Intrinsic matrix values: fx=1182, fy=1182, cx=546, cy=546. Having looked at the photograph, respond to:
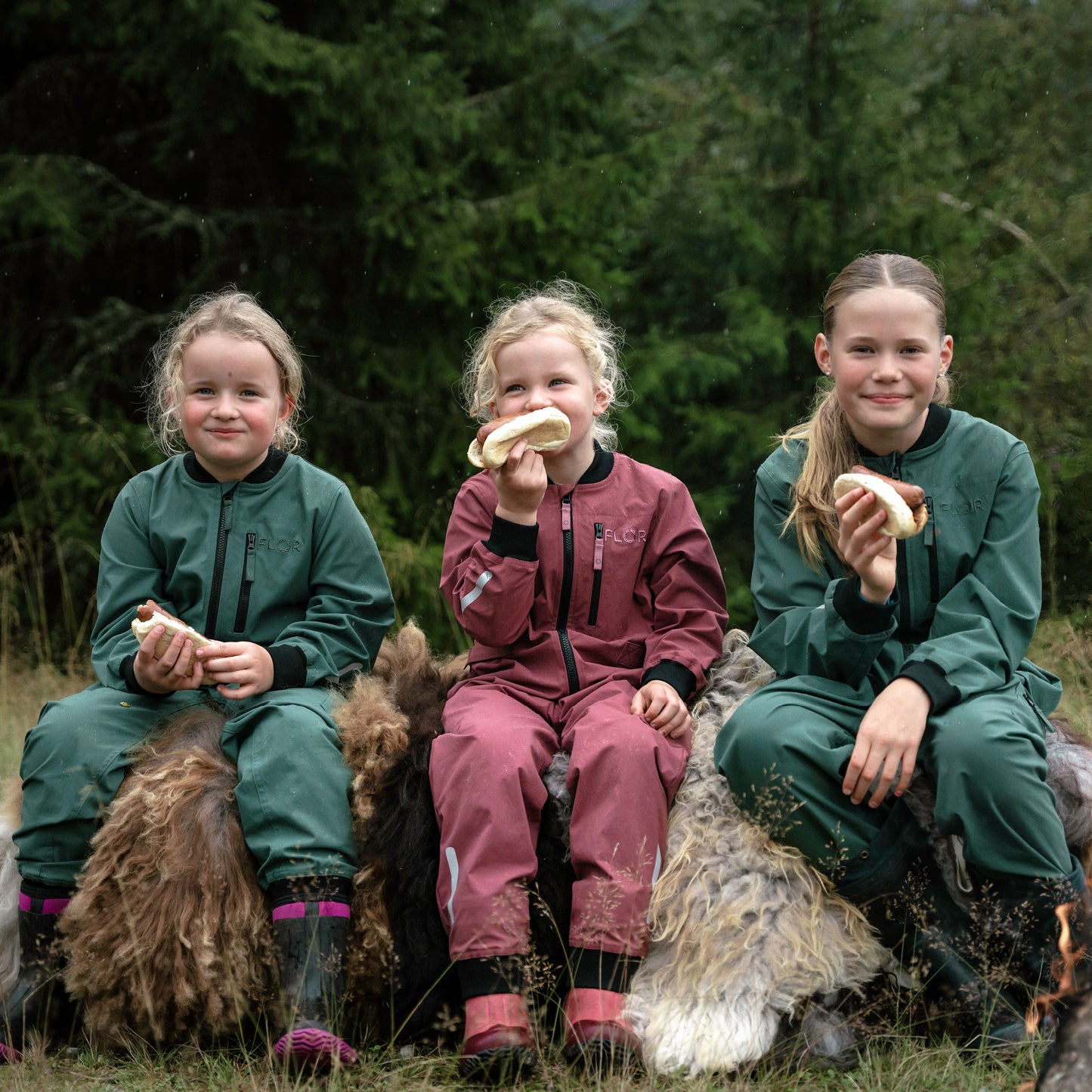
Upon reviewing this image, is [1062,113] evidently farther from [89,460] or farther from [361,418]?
[89,460]

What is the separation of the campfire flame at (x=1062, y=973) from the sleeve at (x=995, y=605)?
1.81 feet

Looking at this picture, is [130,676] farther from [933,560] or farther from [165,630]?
[933,560]

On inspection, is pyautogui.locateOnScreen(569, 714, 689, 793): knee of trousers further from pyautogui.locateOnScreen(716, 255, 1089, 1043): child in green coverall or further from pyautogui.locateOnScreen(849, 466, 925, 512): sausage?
pyautogui.locateOnScreen(849, 466, 925, 512): sausage

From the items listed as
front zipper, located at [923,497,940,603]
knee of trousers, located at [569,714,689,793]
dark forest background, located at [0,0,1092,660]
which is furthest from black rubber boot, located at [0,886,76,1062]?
dark forest background, located at [0,0,1092,660]

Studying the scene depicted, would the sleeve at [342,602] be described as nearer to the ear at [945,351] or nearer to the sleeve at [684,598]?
the sleeve at [684,598]

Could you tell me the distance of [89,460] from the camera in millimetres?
6719

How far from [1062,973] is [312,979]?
1.59 metres

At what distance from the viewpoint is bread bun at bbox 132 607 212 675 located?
288 centimetres

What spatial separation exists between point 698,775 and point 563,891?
1.40 ft

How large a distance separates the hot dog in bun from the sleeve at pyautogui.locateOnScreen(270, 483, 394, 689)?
1.28 meters

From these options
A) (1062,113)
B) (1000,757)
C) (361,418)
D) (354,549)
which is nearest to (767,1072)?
(1000,757)

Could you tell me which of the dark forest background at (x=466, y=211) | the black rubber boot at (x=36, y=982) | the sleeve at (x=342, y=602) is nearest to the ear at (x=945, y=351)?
the sleeve at (x=342, y=602)

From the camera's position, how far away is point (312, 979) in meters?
2.62

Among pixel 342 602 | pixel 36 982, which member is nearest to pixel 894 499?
pixel 342 602
